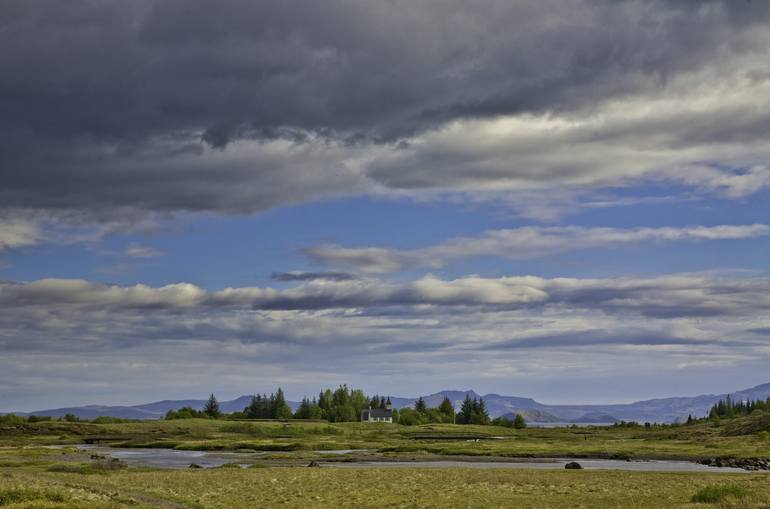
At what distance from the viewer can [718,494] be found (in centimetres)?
4891

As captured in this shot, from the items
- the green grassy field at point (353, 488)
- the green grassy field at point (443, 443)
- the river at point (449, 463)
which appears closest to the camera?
the green grassy field at point (353, 488)

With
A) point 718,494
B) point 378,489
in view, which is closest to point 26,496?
point 378,489

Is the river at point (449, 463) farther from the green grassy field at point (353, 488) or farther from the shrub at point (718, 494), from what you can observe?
the shrub at point (718, 494)

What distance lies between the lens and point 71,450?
407 feet

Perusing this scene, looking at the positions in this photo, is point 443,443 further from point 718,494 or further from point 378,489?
point 718,494

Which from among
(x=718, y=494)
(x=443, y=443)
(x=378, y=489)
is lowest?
(x=443, y=443)

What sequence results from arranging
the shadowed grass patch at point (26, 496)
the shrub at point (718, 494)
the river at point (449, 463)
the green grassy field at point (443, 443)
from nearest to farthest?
the shadowed grass patch at point (26, 496) → the shrub at point (718, 494) → the river at point (449, 463) → the green grassy field at point (443, 443)

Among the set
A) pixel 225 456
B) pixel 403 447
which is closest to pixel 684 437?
pixel 403 447

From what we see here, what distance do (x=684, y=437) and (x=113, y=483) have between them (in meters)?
144

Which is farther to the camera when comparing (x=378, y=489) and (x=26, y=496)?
(x=378, y=489)

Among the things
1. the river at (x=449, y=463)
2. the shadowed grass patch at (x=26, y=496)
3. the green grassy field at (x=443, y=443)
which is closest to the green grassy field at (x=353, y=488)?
the shadowed grass patch at (x=26, y=496)

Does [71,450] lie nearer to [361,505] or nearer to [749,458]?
[361,505]

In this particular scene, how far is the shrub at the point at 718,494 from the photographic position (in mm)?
47938

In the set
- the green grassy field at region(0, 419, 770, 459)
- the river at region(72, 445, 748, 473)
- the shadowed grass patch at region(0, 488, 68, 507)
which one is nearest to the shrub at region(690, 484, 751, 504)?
the shadowed grass patch at region(0, 488, 68, 507)
